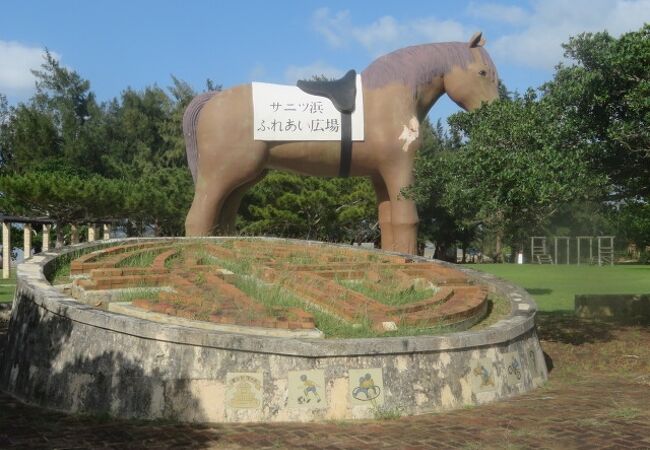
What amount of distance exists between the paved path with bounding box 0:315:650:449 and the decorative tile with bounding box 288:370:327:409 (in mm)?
171

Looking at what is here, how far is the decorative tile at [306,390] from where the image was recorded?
5289mm

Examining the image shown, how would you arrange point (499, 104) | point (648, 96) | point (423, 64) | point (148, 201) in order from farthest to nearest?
1. point (148, 201)
2. point (423, 64)
3. point (499, 104)
4. point (648, 96)

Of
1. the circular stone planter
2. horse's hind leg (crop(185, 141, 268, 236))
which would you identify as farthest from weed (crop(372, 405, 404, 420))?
horse's hind leg (crop(185, 141, 268, 236))

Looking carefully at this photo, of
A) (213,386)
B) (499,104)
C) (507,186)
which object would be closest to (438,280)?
(507,186)

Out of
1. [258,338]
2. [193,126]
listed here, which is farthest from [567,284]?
[258,338]

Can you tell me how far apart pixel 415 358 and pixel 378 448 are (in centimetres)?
117

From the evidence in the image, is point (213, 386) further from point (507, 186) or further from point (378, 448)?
point (507, 186)

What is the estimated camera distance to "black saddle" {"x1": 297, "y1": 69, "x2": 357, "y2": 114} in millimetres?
11281

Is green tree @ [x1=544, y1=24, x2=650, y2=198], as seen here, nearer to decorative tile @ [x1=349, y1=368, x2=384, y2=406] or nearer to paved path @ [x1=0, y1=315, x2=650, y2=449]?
paved path @ [x1=0, y1=315, x2=650, y2=449]

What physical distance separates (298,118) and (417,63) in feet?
7.70

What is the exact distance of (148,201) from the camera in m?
25.0

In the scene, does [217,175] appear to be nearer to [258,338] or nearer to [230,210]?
[230,210]

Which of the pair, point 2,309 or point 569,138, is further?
point 2,309

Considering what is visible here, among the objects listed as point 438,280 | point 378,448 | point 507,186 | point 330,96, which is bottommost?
point 378,448
